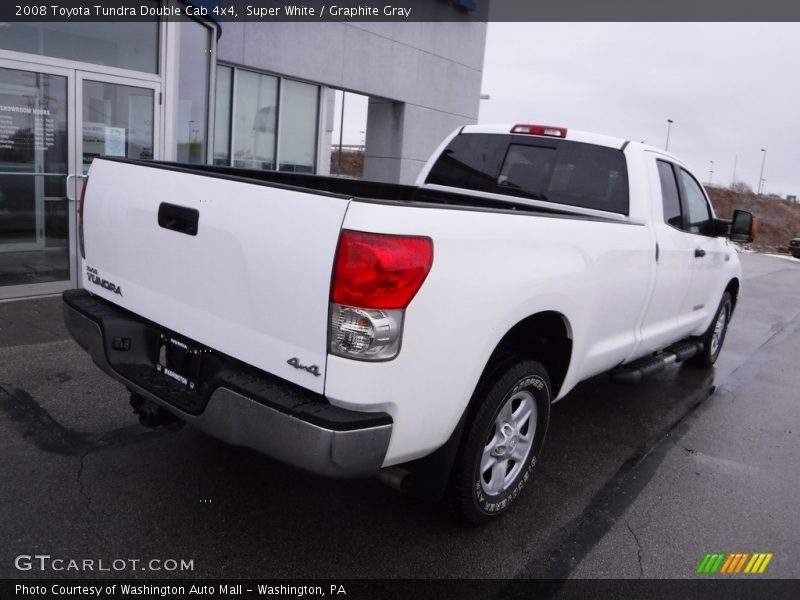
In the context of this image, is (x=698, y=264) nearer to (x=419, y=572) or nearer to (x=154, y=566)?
(x=419, y=572)

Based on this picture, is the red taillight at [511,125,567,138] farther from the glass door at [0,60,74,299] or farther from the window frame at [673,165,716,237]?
the glass door at [0,60,74,299]

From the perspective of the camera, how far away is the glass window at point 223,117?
11.3m

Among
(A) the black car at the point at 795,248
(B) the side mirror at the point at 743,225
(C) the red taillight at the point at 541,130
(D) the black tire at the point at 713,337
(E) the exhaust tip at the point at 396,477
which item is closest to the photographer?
(E) the exhaust tip at the point at 396,477

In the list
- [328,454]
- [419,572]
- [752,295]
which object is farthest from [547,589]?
[752,295]

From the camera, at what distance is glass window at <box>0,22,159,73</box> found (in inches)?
269

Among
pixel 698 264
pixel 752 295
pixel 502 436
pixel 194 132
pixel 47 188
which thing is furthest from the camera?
pixel 752 295

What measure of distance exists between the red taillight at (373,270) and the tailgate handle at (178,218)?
0.80 m

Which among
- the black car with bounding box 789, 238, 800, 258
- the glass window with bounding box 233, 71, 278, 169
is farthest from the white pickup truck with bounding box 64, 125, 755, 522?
the black car with bounding box 789, 238, 800, 258

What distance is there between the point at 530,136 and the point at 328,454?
10.5 ft

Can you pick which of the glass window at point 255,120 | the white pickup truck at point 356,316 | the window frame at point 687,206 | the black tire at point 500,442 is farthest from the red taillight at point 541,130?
the glass window at point 255,120

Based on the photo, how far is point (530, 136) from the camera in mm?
4809

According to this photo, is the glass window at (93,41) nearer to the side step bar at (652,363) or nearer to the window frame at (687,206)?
the window frame at (687,206)

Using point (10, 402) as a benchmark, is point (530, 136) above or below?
A: above

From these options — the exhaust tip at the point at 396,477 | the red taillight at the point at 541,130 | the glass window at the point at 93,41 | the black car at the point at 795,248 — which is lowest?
the black car at the point at 795,248
